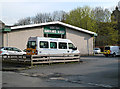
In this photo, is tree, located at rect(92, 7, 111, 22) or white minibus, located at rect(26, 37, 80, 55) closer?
white minibus, located at rect(26, 37, 80, 55)

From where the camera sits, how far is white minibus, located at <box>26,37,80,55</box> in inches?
800

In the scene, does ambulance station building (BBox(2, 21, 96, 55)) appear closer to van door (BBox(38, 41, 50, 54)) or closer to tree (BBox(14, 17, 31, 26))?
van door (BBox(38, 41, 50, 54))

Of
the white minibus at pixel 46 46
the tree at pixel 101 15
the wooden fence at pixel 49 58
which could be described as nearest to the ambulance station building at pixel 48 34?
the white minibus at pixel 46 46

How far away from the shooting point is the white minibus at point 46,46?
20320mm

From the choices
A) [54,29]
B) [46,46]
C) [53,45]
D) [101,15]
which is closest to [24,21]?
[101,15]

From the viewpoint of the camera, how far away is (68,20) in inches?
2007

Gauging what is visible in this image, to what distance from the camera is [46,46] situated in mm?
21219

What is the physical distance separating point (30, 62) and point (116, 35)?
3679cm

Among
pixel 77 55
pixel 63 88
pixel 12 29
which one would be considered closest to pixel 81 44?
pixel 12 29

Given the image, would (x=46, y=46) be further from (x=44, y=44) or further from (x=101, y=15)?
(x=101, y=15)

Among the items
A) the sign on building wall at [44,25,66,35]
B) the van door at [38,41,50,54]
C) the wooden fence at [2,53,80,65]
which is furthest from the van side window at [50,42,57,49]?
the sign on building wall at [44,25,66,35]

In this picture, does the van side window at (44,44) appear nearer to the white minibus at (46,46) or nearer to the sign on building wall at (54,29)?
the white minibus at (46,46)

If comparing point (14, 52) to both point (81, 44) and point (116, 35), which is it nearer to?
point (81, 44)

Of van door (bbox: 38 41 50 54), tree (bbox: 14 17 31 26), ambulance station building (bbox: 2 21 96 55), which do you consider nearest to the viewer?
van door (bbox: 38 41 50 54)
